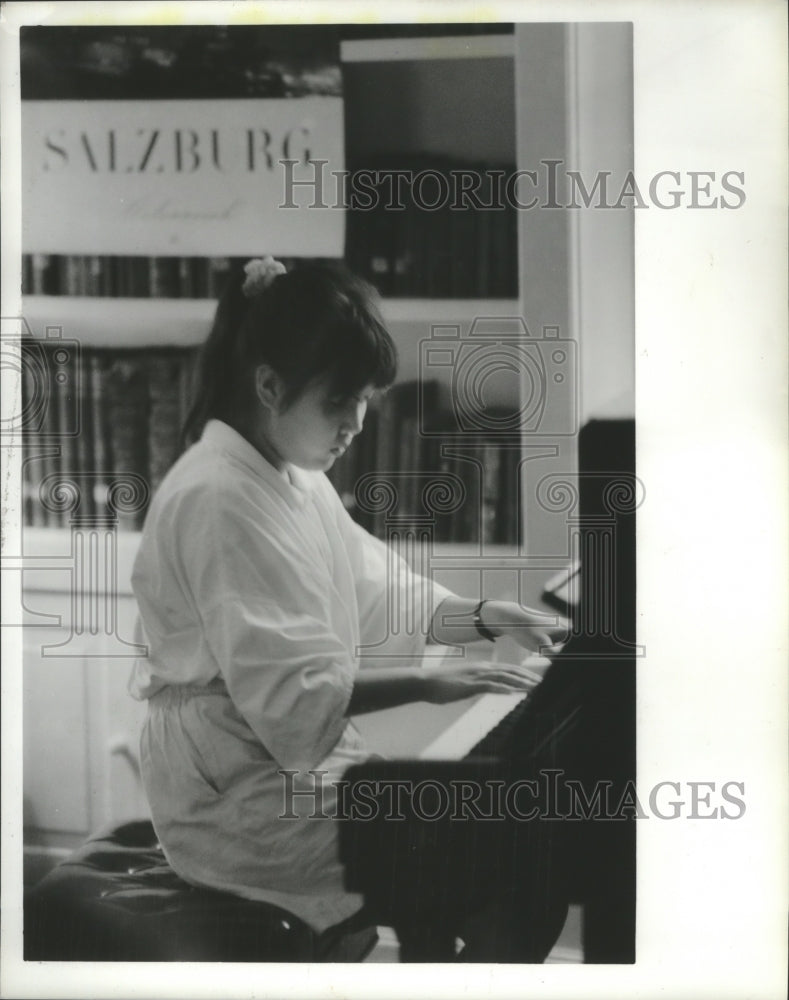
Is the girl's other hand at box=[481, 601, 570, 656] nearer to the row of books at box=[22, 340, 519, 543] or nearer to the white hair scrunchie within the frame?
the row of books at box=[22, 340, 519, 543]

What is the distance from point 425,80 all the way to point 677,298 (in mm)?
500

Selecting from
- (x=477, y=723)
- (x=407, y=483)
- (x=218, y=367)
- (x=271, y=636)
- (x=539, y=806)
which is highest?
(x=218, y=367)

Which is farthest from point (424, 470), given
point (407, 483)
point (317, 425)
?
point (317, 425)

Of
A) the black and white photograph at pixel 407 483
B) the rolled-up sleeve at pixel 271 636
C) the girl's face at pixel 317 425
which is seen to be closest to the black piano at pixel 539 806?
the black and white photograph at pixel 407 483

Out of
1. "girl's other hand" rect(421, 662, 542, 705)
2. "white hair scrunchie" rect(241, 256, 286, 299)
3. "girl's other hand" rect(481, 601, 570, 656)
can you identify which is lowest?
"girl's other hand" rect(421, 662, 542, 705)

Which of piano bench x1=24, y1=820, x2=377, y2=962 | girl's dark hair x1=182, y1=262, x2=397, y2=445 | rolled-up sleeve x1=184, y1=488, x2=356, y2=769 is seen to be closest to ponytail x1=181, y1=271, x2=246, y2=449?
girl's dark hair x1=182, y1=262, x2=397, y2=445

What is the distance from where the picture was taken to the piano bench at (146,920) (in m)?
1.52

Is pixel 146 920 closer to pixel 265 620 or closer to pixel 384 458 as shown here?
pixel 265 620

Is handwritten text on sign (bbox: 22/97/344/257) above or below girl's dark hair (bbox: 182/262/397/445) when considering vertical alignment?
above

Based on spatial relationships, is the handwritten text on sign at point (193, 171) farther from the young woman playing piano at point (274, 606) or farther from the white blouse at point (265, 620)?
the white blouse at point (265, 620)

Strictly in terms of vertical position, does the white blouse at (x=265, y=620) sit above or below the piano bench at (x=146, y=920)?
above

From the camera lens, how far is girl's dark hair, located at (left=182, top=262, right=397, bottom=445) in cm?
150

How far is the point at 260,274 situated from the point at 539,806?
905 mm

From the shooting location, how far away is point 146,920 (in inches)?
60.6
